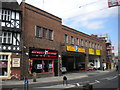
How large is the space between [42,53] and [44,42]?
1.77m

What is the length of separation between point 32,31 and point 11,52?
4.44 metres

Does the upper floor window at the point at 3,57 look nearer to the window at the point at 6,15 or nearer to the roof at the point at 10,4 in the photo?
the window at the point at 6,15

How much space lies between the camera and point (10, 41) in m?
18.4

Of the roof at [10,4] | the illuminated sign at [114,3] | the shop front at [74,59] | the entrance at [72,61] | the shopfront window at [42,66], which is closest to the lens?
the illuminated sign at [114,3]

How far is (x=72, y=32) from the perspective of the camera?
30281 millimetres

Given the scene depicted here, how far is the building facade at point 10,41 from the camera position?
58.5 feet

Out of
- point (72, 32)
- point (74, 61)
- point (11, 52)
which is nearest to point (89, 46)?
point (74, 61)

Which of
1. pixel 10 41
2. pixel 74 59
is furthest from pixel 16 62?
pixel 74 59

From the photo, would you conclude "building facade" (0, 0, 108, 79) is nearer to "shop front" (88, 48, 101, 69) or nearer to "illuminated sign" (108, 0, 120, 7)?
"illuminated sign" (108, 0, 120, 7)

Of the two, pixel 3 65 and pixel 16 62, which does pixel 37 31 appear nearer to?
pixel 16 62

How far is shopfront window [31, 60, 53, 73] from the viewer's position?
21.1 meters

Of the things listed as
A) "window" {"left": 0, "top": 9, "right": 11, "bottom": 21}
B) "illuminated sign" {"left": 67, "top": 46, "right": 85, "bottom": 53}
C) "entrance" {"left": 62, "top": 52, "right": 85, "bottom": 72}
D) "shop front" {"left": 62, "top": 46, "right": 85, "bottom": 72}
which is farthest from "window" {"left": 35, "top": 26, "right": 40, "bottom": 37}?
"entrance" {"left": 62, "top": 52, "right": 85, "bottom": 72}

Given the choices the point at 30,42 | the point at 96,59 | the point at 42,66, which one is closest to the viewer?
the point at 30,42

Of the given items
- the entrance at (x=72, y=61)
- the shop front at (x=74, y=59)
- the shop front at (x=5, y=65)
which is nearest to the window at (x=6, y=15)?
the shop front at (x=5, y=65)
